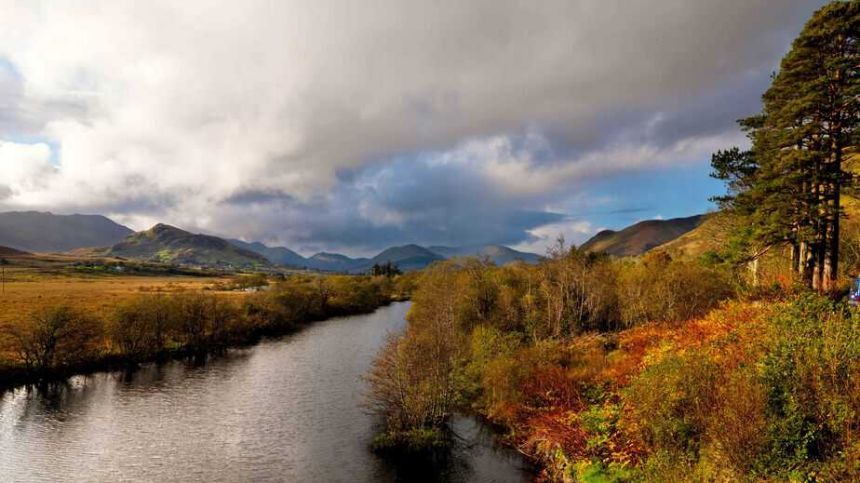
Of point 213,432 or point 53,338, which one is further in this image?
point 53,338

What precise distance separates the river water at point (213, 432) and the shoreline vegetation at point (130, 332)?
567cm

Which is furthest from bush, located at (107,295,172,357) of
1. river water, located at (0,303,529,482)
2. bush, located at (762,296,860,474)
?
bush, located at (762,296,860,474)

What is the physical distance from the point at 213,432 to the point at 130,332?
45.9 m

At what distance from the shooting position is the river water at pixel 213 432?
3872cm

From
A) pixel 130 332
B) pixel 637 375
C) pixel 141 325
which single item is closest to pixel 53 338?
pixel 130 332

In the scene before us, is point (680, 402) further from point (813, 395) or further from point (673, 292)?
point (673, 292)

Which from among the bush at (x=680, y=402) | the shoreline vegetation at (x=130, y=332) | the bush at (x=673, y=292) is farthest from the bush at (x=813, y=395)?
the shoreline vegetation at (x=130, y=332)

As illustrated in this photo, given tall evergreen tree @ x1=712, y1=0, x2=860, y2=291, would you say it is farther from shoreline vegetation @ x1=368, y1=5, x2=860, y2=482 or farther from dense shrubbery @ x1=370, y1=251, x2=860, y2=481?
dense shrubbery @ x1=370, y1=251, x2=860, y2=481

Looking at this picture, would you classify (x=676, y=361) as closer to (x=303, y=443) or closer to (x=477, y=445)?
(x=477, y=445)

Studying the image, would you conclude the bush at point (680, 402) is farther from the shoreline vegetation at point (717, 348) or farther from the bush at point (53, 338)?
the bush at point (53, 338)

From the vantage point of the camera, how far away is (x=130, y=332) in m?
81.7

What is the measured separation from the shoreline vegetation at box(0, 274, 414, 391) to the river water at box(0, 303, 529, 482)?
5.67 meters

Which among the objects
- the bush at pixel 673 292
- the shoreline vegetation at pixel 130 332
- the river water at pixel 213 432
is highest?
the bush at pixel 673 292

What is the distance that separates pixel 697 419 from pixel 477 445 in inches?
931
